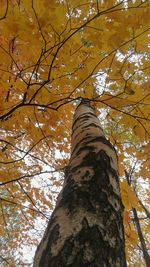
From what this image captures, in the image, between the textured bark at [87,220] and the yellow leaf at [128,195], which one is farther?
the yellow leaf at [128,195]

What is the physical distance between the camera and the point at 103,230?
2.86 ft

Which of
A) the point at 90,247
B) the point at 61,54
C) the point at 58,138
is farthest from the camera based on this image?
the point at 58,138

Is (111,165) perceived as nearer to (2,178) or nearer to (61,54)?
(61,54)

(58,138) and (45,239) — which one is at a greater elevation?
(58,138)

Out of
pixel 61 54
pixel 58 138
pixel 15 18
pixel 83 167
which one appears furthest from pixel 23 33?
pixel 58 138

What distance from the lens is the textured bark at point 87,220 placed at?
0.77 meters

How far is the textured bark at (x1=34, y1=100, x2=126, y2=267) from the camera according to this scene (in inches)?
30.2

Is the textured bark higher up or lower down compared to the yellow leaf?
lower down

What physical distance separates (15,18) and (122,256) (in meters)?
0.94

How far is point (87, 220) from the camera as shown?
0.89 metres

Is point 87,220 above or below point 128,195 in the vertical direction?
below

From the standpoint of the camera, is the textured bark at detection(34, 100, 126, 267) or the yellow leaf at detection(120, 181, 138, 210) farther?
the yellow leaf at detection(120, 181, 138, 210)

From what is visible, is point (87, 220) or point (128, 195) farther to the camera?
point (128, 195)

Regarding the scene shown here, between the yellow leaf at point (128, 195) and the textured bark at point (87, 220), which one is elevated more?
the yellow leaf at point (128, 195)
